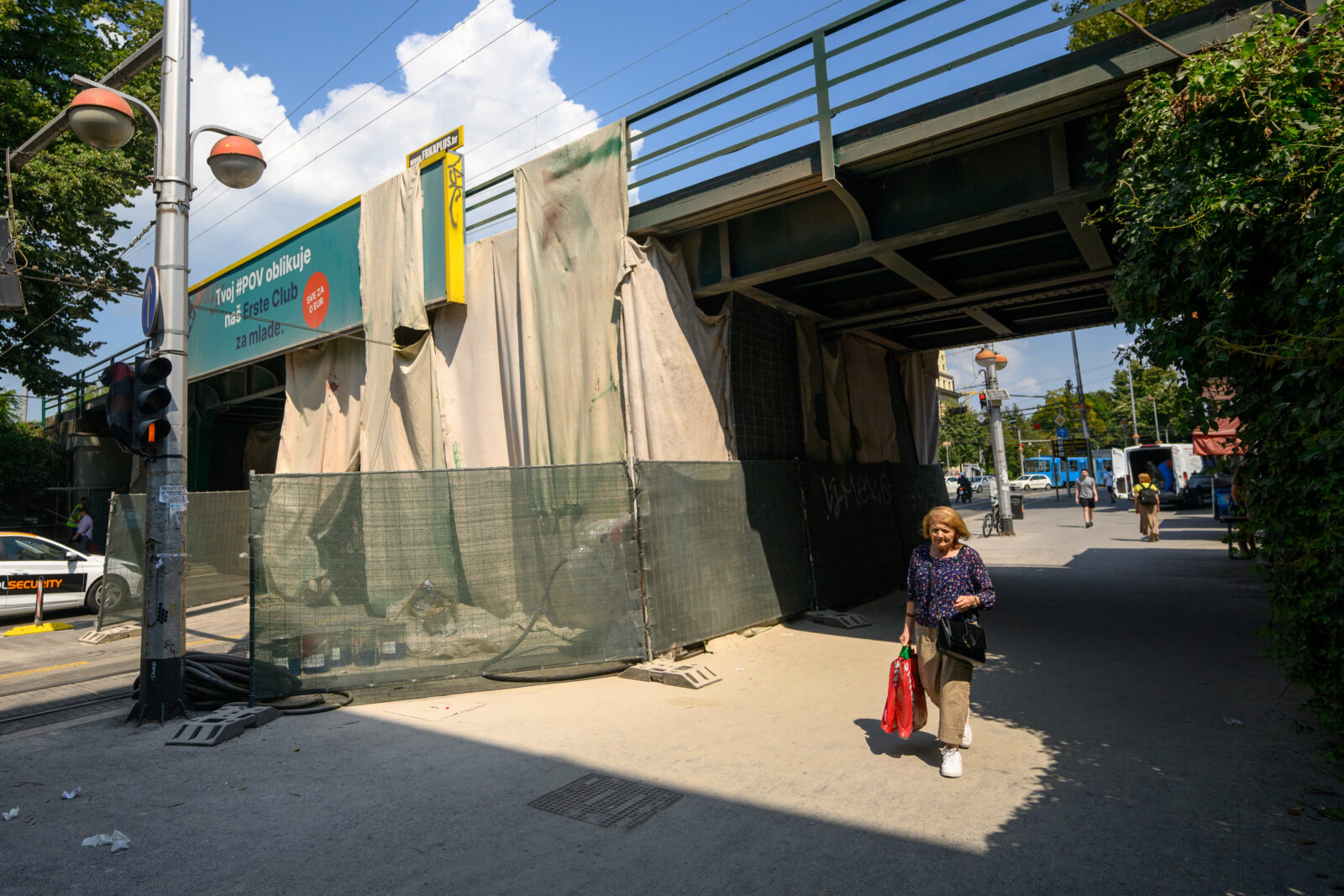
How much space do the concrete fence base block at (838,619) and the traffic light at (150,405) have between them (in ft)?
26.5

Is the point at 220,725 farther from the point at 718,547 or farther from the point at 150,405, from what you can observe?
the point at 718,547

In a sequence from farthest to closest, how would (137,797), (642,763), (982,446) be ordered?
(982,446), (642,763), (137,797)

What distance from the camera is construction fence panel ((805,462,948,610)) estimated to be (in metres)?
11.4

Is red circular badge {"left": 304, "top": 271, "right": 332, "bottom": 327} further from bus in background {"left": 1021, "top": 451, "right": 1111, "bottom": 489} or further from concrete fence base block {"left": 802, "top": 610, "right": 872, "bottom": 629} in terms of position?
bus in background {"left": 1021, "top": 451, "right": 1111, "bottom": 489}

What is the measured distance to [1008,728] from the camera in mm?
5672

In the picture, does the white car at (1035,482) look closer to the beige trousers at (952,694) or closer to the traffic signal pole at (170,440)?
the beige trousers at (952,694)

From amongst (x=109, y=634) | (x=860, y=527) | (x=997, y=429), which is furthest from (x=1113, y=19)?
(x=109, y=634)

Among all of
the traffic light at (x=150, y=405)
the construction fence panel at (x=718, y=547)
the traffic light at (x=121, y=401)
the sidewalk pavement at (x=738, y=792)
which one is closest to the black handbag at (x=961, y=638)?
the sidewalk pavement at (x=738, y=792)

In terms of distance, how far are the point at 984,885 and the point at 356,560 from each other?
6.05m

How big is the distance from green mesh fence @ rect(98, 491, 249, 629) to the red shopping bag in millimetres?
11186

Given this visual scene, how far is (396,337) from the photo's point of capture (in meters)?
12.2

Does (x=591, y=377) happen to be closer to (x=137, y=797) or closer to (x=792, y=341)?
(x=792, y=341)

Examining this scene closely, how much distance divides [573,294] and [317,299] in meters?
6.47

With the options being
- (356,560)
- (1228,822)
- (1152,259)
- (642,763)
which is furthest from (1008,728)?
(356,560)
